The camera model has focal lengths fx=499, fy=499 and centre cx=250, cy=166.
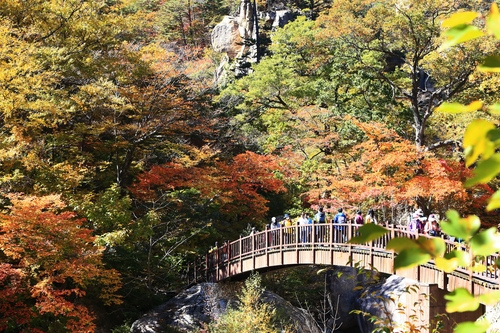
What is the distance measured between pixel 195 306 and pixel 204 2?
32576mm

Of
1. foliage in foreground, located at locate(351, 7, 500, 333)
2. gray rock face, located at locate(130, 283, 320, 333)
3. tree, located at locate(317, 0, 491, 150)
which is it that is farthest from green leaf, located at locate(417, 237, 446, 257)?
tree, located at locate(317, 0, 491, 150)

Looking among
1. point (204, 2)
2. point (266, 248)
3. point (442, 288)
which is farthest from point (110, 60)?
point (204, 2)

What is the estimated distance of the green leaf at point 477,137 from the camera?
683 millimetres

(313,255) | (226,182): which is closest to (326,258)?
(313,255)

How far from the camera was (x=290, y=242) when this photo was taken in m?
14.2

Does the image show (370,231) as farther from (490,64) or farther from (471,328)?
(490,64)

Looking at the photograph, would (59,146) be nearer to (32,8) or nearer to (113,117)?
(113,117)

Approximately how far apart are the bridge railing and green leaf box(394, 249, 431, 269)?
10.2 metres

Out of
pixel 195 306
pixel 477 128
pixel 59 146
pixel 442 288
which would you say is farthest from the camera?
pixel 59 146

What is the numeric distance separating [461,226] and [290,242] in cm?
1368

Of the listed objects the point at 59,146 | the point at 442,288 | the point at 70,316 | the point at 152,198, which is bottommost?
the point at 70,316

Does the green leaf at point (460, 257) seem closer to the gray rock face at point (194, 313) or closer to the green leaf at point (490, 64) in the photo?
the green leaf at point (490, 64)

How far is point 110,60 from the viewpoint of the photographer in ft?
54.1

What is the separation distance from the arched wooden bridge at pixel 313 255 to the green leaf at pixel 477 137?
930cm
